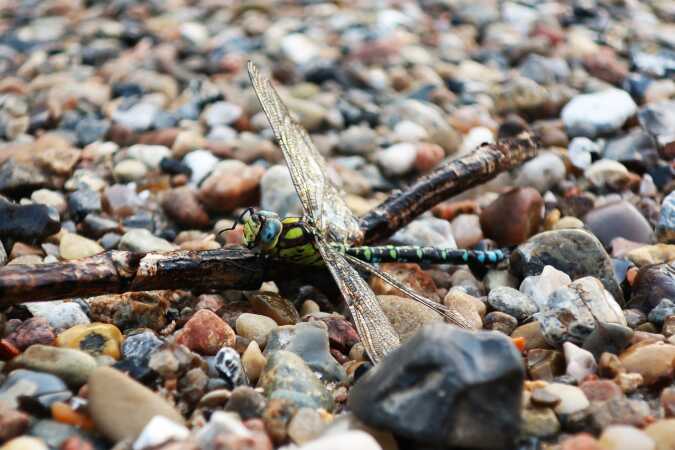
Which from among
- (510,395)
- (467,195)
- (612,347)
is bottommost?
(467,195)

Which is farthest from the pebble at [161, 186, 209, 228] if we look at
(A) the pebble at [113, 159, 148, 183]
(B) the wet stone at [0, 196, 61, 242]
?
(B) the wet stone at [0, 196, 61, 242]

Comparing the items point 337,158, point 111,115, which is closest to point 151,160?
point 111,115

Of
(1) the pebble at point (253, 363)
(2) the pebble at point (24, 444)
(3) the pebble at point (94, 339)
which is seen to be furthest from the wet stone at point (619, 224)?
(2) the pebble at point (24, 444)

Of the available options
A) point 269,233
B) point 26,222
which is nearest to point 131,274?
point 269,233

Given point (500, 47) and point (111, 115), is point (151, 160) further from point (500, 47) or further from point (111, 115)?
point (500, 47)

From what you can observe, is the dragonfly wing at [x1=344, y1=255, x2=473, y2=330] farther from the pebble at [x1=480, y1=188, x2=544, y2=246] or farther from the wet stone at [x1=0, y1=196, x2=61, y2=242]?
the wet stone at [x1=0, y1=196, x2=61, y2=242]

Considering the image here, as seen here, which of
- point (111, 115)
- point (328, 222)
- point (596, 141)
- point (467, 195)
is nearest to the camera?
point (328, 222)

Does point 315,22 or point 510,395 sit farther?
point 315,22
